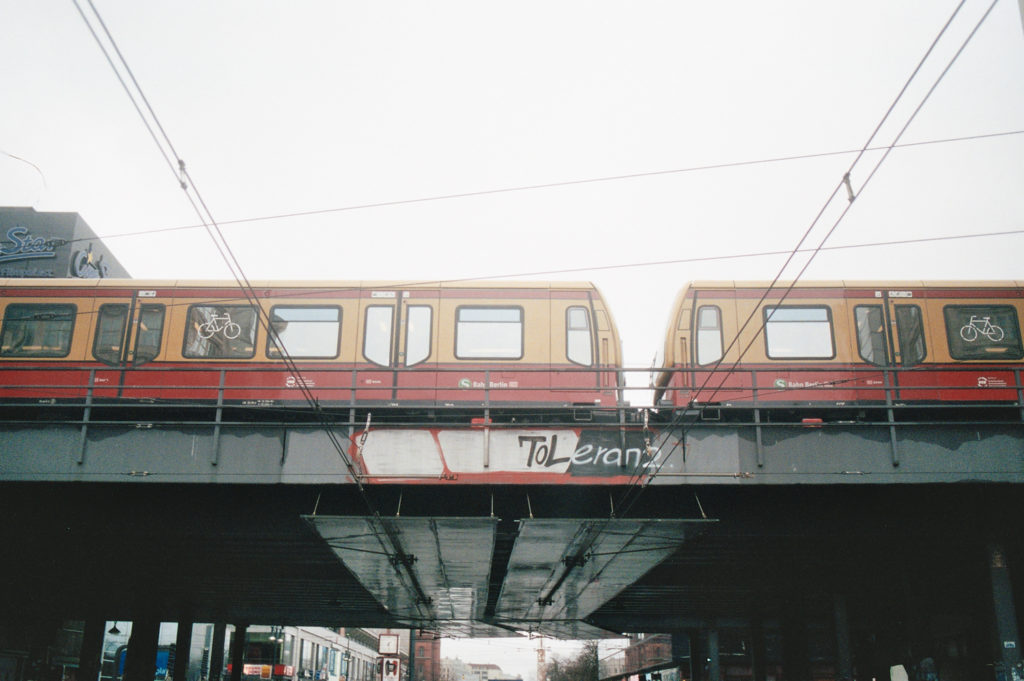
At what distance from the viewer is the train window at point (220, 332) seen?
19.3m

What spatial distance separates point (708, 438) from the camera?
1448cm

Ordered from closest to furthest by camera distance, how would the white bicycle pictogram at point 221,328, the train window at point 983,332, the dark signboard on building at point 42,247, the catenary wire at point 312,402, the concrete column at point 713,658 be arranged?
the catenary wire at point 312,402, the train window at point 983,332, the white bicycle pictogram at point 221,328, the concrete column at point 713,658, the dark signboard on building at point 42,247

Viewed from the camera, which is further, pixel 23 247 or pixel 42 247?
pixel 23 247

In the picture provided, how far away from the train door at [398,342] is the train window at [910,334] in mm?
10228

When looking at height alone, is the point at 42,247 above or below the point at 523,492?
above

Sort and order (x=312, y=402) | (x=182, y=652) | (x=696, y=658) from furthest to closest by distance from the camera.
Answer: (x=696, y=658) → (x=182, y=652) → (x=312, y=402)

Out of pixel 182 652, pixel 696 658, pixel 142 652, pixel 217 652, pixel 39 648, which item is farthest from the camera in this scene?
pixel 696 658

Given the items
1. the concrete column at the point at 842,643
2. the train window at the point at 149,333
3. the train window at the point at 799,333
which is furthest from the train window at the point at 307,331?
the concrete column at the point at 842,643

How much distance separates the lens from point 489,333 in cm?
1903

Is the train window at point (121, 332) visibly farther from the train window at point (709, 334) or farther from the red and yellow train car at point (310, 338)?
the train window at point (709, 334)

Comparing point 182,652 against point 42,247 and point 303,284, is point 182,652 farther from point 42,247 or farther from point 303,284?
point 42,247

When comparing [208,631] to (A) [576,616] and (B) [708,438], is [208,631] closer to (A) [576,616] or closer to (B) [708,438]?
(A) [576,616]

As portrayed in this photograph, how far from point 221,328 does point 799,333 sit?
42.3ft

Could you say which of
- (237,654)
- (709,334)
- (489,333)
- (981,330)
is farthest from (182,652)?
(981,330)
